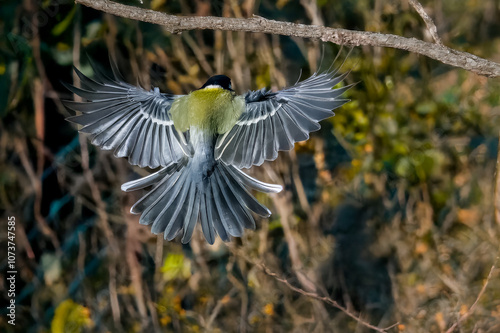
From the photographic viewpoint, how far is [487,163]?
344cm

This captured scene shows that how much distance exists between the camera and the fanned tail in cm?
229

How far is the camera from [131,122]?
2.35 m

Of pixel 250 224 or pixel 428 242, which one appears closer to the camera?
pixel 250 224

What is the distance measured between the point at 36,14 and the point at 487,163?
271 cm

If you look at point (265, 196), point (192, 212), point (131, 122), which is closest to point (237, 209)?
point (192, 212)

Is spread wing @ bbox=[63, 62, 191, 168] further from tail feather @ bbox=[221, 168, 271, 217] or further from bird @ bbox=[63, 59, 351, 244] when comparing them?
tail feather @ bbox=[221, 168, 271, 217]

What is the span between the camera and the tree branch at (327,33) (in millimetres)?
1544

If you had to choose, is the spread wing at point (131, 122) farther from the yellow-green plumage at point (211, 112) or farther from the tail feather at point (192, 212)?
the tail feather at point (192, 212)

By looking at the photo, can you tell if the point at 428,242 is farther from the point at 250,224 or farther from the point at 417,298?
the point at 250,224

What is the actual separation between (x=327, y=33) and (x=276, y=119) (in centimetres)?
64

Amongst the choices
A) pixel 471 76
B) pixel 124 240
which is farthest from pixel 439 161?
pixel 124 240

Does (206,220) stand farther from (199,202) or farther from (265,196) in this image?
(265,196)

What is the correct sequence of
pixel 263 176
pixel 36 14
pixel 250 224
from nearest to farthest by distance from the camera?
pixel 250 224
pixel 36 14
pixel 263 176

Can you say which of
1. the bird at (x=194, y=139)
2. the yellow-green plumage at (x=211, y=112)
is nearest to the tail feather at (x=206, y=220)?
the bird at (x=194, y=139)
